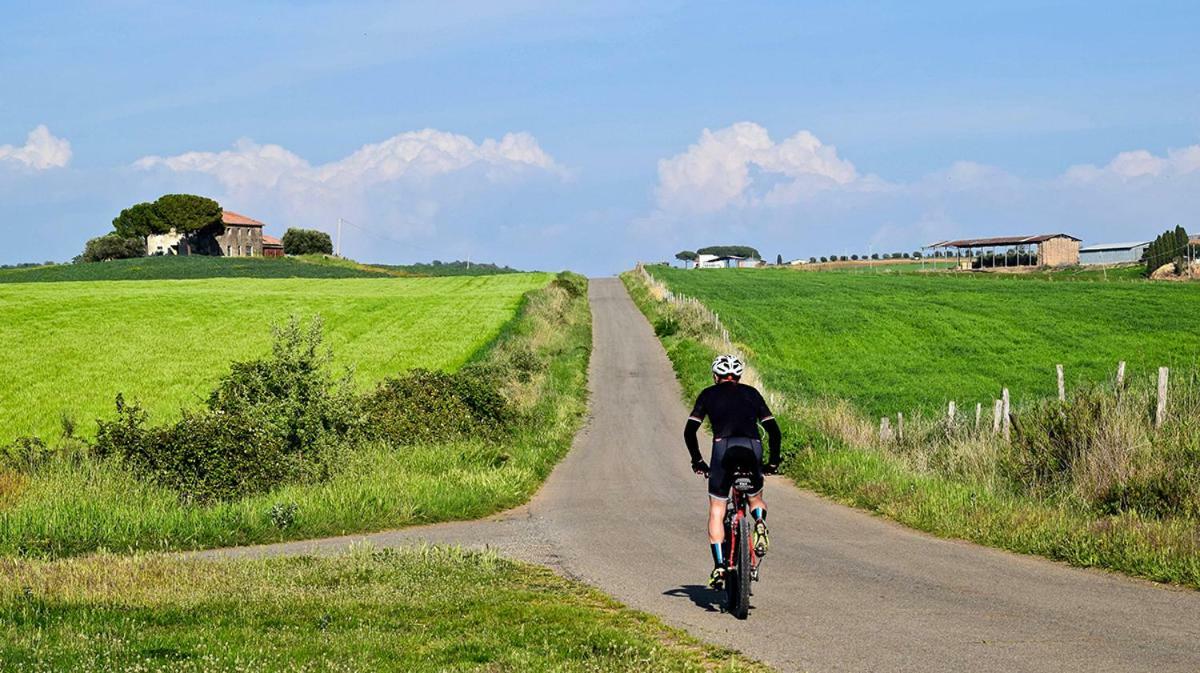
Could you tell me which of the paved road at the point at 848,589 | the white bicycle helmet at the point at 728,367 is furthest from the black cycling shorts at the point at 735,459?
the paved road at the point at 848,589

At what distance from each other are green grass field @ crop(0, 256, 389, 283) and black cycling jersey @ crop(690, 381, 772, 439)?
301 feet

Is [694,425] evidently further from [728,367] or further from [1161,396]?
[1161,396]

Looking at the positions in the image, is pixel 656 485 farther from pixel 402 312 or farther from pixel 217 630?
pixel 402 312

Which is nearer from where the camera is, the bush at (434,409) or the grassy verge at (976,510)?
the grassy verge at (976,510)

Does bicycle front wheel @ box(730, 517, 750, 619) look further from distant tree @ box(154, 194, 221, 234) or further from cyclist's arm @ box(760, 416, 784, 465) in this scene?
distant tree @ box(154, 194, 221, 234)

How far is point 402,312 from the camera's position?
63812mm

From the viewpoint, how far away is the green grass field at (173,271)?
99.8 metres

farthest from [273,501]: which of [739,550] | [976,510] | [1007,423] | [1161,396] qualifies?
[1161,396]

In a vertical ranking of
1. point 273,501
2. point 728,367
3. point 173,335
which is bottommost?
point 273,501

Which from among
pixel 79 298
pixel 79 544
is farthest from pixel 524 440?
pixel 79 298

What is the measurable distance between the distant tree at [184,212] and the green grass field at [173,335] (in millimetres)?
63470

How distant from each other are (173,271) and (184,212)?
40.4 m

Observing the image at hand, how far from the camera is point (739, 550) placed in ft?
33.3

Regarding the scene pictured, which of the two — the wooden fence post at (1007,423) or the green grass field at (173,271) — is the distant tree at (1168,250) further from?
the wooden fence post at (1007,423)
